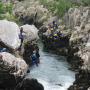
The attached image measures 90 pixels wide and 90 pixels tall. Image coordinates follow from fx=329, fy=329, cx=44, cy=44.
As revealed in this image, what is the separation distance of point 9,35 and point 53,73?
756 cm

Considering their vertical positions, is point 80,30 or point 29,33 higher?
point 29,33

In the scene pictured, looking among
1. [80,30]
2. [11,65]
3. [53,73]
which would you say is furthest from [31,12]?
[11,65]

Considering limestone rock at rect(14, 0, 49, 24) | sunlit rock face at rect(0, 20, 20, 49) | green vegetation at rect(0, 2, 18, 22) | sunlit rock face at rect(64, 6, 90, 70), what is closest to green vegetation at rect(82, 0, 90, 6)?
sunlit rock face at rect(64, 6, 90, 70)

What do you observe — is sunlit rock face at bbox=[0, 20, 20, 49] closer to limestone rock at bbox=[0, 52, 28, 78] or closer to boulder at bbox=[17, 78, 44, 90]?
limestone rock at bbox=[0, 52, 28, 78]

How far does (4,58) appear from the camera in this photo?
33.5m

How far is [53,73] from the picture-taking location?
41812 mm

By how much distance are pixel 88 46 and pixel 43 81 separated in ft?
26.4

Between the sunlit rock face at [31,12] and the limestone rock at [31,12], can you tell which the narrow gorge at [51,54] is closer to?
the sunlit rock face at [31,12]

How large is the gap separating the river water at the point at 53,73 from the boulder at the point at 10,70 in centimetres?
384

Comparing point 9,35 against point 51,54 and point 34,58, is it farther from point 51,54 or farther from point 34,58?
point 51,54

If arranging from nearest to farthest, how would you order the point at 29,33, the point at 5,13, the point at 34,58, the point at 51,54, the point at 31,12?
1. the point at 34,58
2. the point at 29,33
3. the point at 51,54
4. the point at 5,13
5. the point at 31,12

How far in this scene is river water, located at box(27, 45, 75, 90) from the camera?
3753 centimetres

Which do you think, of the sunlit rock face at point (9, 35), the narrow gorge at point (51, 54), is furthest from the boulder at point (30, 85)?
the sunlit rock face at point (9, 35)

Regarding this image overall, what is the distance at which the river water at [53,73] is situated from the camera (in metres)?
37.5
